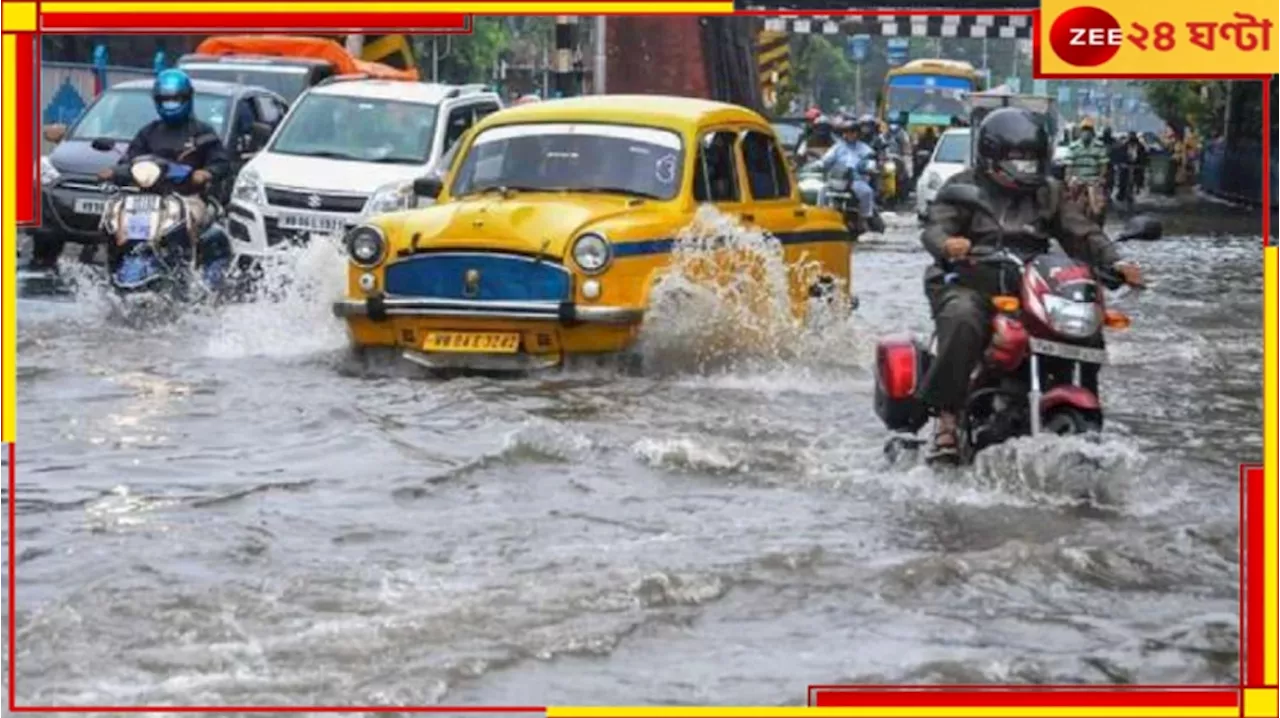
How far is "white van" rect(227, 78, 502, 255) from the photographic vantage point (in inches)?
741

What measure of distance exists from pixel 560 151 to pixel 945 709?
9309 millimetres

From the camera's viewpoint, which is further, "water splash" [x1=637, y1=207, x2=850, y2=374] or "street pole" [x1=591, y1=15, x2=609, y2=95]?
"street pole" [x1=591, y1=15, x2=609, y2=95]

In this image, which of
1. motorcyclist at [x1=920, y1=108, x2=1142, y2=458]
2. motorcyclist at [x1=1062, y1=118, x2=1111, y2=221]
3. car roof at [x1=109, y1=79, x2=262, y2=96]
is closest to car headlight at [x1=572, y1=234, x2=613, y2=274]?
motorcyclist at [x1=920, y1=108, x2=1142, y2=458]

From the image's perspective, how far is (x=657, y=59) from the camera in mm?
51781

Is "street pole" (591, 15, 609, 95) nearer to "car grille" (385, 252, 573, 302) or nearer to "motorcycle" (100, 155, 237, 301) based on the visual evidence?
"motorcycle" (100, 155, 237, 301)

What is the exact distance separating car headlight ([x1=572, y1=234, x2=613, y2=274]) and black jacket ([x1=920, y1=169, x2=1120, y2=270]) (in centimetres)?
332

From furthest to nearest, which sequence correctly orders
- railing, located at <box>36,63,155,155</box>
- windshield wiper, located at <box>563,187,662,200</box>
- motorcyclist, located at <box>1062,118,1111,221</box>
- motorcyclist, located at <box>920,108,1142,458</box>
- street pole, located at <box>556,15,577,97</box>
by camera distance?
street pole, located at <box>556,15,577,97</box>, railing, located at <box>36,63,155,155</box>, motorcyclist, located at <box>1062,118,1111,221</box>, windshield wiper, located at <box>563,187,662,200</box>, motorcyclist, located at <box>920,108,1142,458</box>

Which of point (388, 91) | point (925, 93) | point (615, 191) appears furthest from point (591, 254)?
point (925, 93)

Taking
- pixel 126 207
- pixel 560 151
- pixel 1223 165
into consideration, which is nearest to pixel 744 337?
pixel 560 151

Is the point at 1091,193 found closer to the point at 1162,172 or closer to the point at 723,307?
the point at 723,307

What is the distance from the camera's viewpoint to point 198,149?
16844 millimetres

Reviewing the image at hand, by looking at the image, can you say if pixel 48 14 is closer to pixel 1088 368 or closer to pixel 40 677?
pixel 40 677

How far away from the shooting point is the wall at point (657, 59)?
51.3 metres

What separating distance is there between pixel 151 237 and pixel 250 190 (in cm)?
301
